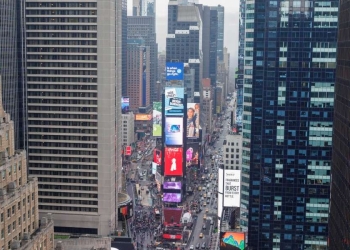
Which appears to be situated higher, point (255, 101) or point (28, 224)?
point (255, 101)

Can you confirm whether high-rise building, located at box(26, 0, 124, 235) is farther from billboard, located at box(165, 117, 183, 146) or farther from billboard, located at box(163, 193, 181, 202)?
billboard, located at box(165, 117, 183, 146)

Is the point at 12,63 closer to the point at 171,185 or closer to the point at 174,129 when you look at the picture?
the point at 174,129

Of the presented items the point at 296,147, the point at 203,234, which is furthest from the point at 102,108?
the point at 203,234

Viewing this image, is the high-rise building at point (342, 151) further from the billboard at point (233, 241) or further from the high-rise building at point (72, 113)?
the high-rise building at point (72, 113)

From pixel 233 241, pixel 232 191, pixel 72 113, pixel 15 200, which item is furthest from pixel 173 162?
pixel 15 200

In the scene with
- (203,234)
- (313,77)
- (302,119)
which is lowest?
(203,234)

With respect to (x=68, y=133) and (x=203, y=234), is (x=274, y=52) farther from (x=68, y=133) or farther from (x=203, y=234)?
(x=203, y=234)

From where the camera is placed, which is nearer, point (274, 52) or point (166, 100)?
point (274, 52)
